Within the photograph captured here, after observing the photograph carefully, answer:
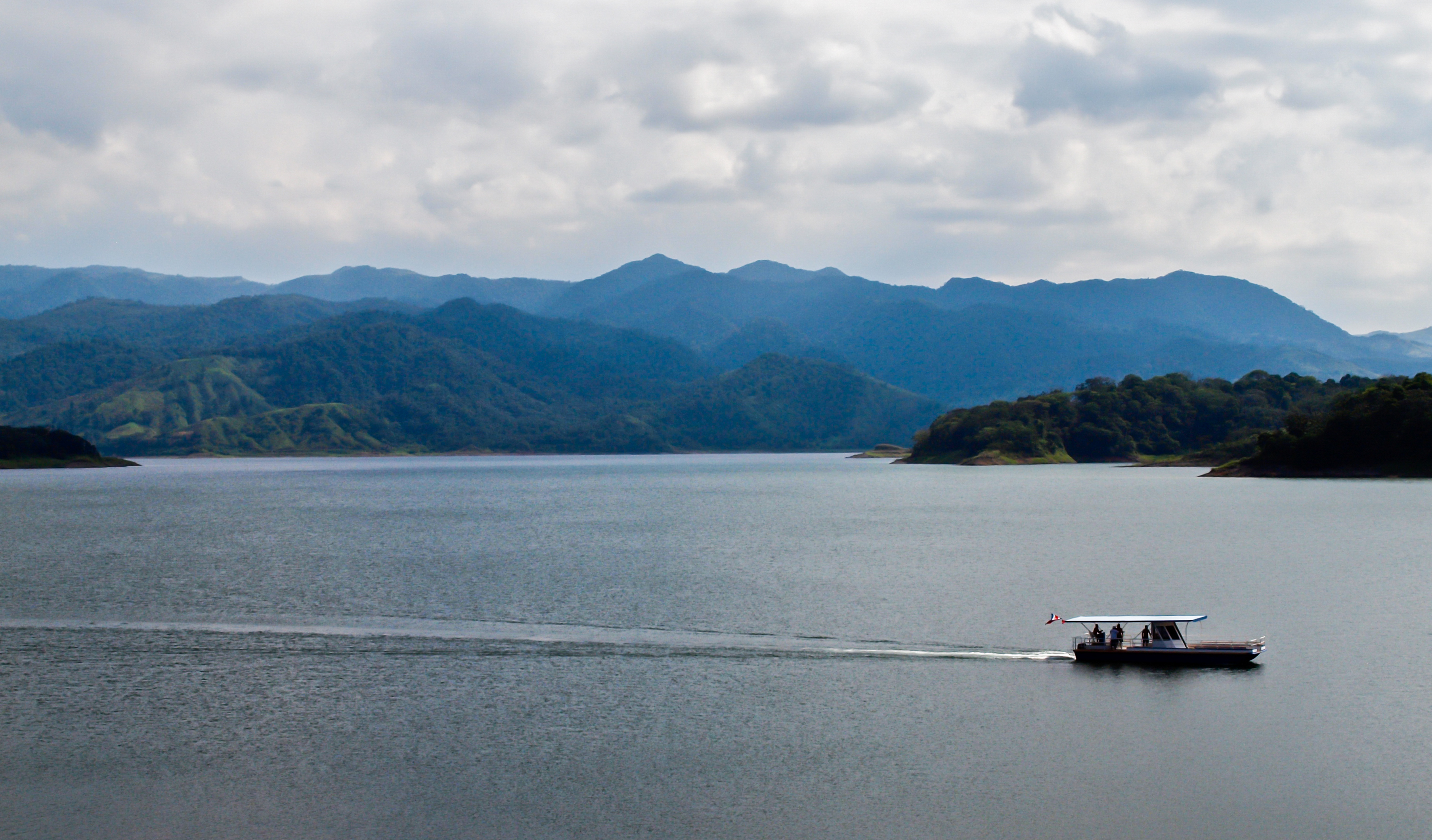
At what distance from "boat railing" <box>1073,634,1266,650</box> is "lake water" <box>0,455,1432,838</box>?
1.11 meters

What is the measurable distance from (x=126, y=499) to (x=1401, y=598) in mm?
180688

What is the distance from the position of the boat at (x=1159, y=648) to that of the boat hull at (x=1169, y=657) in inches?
0.7

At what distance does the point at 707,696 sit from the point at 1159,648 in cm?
2134

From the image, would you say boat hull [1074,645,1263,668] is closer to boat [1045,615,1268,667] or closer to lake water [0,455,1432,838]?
boat [1045,615,1268,667]

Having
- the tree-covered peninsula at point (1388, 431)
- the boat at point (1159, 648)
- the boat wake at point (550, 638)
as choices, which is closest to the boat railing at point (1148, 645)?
the boat at point (1159, 648)

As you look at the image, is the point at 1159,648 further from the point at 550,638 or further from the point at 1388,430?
the point at 1388,430

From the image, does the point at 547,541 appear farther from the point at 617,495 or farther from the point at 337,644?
the point at 617,495

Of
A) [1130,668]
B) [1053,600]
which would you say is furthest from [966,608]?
[1130,668]

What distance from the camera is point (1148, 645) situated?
164ft

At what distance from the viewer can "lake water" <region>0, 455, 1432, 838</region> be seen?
31109 millimetres

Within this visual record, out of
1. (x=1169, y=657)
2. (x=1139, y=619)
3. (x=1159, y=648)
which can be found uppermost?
(x=1139, y=619)

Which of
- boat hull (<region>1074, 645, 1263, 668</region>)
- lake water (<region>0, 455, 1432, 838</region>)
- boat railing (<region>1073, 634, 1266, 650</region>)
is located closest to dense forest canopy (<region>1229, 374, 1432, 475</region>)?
lake water (<region>0, 455, 1432, 838</region>)

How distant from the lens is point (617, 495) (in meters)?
190

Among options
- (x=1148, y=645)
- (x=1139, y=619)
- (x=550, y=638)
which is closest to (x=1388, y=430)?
(x=1148, y=645)
